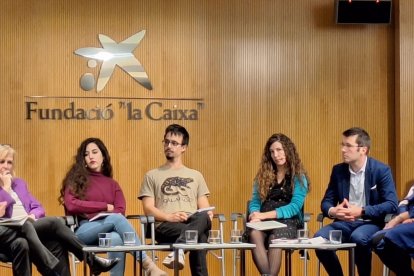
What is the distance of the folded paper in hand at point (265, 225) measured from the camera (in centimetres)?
658

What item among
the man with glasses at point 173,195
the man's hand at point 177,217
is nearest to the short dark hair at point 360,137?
the man with glasses at point 173,195

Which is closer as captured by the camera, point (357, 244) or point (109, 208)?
point (357, 244)

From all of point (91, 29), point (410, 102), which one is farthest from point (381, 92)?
point (91, 29)

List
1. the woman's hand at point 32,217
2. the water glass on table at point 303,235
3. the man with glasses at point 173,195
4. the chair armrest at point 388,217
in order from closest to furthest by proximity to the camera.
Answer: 1. the water glass on table at point 303,235
2. the woman's hand at point 32,217
3. the chair armrest at point 388,217
4. the man with glasses at point 173,195

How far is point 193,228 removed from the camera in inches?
269

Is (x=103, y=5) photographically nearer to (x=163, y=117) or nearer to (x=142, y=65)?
(x=142, y=65)

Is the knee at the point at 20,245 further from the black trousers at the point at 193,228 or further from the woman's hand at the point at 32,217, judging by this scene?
the black trousers at the point at 193,228

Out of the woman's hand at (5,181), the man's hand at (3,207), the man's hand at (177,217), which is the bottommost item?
the man's hand at (177,217)

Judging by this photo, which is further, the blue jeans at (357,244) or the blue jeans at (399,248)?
the blue jeans at (357,244)

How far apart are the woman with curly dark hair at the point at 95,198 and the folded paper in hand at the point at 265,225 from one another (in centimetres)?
78

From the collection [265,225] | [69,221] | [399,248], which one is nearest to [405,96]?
[265,225]

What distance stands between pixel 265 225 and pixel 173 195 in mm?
933

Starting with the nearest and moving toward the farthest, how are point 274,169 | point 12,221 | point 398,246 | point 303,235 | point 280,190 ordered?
point 398,246
point 303,235
point 12,221
point 280,190
point 274,169

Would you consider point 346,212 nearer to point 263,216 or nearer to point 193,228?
point 263,216
